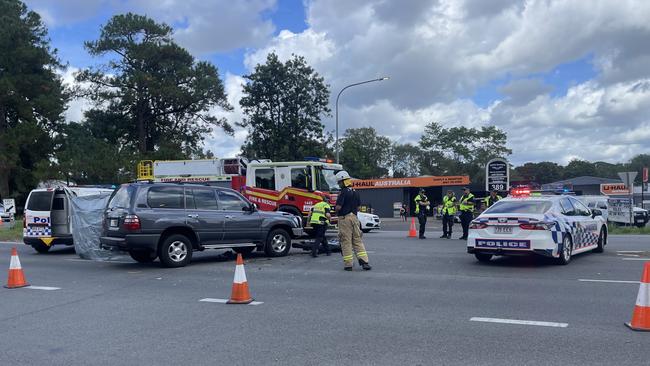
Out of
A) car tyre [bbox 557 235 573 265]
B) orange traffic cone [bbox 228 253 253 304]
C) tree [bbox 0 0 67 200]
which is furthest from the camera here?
tree [bbox 0 0 67 200]

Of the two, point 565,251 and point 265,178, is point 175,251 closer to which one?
point 265,178

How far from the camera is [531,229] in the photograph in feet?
36.2

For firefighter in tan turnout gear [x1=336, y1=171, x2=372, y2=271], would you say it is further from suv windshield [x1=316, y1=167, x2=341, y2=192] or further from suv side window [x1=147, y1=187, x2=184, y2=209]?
suv windshield [x1=316, y1=167, x2=341, y2=192]

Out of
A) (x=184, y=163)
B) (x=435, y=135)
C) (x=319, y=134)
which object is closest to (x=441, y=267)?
(x=184, y=163)

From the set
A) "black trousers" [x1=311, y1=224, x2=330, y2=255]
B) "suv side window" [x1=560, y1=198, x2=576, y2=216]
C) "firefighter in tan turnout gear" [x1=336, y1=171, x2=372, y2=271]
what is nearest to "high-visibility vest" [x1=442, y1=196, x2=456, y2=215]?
"suv side window" [x1=560, y1=198, x2=576, y2=216]

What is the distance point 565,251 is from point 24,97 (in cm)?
4706

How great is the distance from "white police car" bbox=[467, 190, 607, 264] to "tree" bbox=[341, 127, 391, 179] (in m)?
61.1

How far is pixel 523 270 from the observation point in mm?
10898

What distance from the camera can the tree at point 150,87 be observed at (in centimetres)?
4822

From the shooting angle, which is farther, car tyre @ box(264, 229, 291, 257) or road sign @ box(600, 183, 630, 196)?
road sign @ box(600, 183, 630, 196)

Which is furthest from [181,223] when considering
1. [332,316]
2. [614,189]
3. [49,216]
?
[614,189]

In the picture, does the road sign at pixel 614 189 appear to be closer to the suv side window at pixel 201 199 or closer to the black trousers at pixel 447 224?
the black trousers at pixel 447 224

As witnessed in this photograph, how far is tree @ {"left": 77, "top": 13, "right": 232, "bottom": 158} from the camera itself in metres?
48.2

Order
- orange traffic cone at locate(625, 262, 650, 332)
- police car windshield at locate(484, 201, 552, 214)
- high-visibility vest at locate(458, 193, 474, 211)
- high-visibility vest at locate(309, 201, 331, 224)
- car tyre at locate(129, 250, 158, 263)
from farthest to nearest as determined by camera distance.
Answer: high-visibility vest at locate(458, 193, 474, 211), high-visibility vest at locate(309, 201, 331, 224), car tyre at locate(129, 250, 158, 263), police car windshield at locate(484, 201, 552, 214), orange traffic cone at locate(625, 262, 650, 332)
